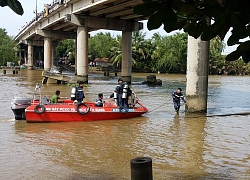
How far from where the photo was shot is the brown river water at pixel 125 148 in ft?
25.1

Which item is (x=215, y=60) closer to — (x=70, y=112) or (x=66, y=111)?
(x=70, y=112)

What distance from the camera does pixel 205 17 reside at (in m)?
3.00

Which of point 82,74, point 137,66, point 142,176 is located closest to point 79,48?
point 82,74

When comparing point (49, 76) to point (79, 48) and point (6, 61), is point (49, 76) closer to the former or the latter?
point (79, 48)

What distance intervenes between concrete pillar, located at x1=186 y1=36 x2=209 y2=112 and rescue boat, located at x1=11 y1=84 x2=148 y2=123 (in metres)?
3.44

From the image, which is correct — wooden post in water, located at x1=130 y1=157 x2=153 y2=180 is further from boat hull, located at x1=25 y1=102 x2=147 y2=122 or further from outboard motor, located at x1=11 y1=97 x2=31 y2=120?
outboard motor, located at x1=11 y1=97 x2=31 y2=120

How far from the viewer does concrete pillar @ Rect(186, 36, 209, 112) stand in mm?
15344

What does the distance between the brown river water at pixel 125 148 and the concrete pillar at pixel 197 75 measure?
0.71 m

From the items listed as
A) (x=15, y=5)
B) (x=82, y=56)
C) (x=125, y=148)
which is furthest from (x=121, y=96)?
(x=82, y=56)

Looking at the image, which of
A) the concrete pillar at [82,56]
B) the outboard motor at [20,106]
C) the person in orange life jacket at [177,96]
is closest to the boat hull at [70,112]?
the outboard motor at [20,106]

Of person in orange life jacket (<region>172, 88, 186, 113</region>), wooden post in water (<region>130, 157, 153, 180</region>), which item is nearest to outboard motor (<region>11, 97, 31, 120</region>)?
person in orange life jacket (<region>172, 88, 186, 113</region>)

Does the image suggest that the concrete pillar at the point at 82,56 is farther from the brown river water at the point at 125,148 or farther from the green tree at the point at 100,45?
the green tree at the point at 100,45

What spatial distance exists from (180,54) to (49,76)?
3896 centimetres

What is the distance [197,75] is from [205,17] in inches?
503
